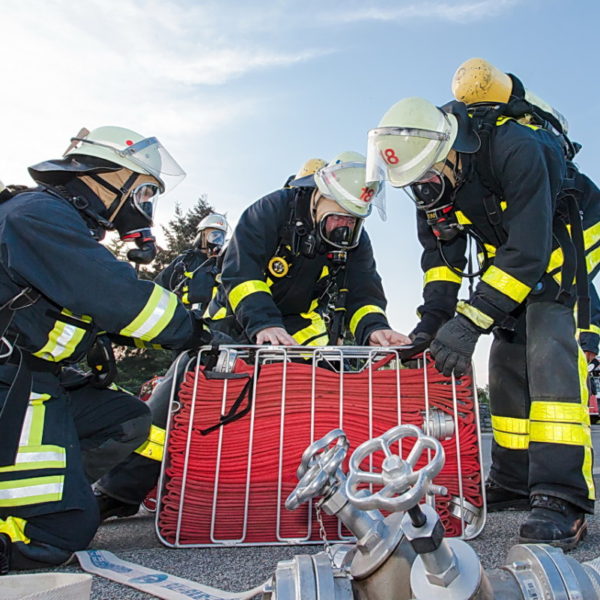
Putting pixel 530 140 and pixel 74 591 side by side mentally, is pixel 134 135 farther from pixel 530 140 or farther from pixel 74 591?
pixel 74 591

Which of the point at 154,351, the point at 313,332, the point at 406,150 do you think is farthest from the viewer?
the point at 154,351

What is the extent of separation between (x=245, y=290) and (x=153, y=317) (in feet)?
3.36

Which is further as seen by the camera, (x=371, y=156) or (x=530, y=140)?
(x=371, y=156)

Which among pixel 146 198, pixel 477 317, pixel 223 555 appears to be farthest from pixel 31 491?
pixel 477 317

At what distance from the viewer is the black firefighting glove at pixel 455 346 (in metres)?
2.54

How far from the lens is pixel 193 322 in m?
2.64

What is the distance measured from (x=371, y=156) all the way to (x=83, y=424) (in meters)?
1.86

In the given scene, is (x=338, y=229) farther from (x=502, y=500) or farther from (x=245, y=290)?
(x=502, y=500)

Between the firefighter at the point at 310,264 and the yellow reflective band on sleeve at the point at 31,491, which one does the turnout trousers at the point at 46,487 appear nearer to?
the yellow reflective band on sleeve at the point at 31,491

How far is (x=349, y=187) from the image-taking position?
140 inches

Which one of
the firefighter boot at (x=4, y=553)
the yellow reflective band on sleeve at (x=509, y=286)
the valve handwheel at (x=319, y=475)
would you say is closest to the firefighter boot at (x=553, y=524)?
the yellow reflective band on sleeve at (x=509, y=286)

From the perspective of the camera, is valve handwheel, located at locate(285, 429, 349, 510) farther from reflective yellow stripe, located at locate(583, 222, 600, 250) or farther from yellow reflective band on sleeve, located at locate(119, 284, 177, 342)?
reflective yellow stripe, located at locate(583, 222, 600, 250)

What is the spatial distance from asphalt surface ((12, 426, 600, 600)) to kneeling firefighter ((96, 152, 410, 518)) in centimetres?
40

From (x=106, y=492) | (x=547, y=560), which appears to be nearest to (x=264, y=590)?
(x=547, y=560)
